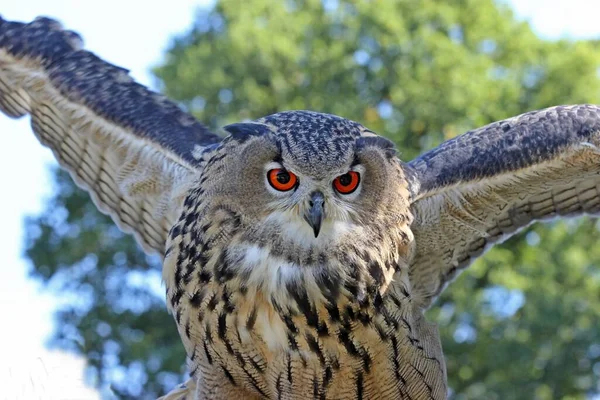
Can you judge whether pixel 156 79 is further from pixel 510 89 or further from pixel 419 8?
pixel 510 89

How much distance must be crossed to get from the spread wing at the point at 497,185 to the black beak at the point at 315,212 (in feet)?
2.71

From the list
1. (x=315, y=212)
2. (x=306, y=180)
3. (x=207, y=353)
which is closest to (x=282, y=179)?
(x=306, y=180)

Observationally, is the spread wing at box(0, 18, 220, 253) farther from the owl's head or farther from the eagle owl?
the owl's head

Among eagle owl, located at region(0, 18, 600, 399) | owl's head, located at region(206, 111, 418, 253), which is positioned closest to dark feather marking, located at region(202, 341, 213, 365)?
eagle owl, located at region(0, 18, 600, 399)

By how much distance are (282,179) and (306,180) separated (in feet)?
0.31

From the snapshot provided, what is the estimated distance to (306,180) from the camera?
3.48 metres

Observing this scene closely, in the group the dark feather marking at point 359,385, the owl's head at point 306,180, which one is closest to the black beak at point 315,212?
the owl's head at point 306,180

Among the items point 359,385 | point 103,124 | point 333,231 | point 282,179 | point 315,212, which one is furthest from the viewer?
point 103,124

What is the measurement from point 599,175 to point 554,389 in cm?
1114

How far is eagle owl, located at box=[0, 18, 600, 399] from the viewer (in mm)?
3582

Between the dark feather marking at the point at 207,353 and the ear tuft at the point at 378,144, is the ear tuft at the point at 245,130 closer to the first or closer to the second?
the ear tuft at the point at 378,144

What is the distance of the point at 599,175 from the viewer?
457 cm

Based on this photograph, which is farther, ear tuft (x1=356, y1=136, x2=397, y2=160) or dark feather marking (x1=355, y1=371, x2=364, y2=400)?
dark feather marking (x1=355, y1=371, x2=364, y2=400)

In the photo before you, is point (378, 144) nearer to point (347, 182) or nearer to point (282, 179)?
point (347, 182)
